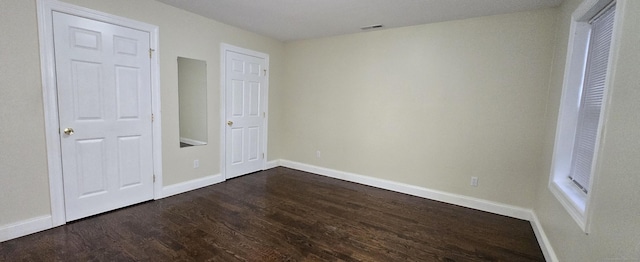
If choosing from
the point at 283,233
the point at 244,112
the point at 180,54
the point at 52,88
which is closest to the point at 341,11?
the point at 180,54

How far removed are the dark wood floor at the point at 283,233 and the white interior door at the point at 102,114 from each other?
10.5 inches

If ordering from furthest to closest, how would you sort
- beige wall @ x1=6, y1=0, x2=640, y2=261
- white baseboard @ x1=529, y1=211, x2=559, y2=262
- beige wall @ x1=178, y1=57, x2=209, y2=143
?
1. beige wall @ x1=178, y1=57, x2=209, y2=143
2. white baseboard @ x1=529, y1=211, x2=559, y2=262
3. beige wall @ x1=6, y1=0, x2=640, y2=261

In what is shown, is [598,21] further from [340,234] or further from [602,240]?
[340,234]

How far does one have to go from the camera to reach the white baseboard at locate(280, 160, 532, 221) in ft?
10.0

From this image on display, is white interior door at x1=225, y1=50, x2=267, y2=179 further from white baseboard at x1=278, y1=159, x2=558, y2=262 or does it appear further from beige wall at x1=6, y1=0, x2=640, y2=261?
white baseboard at x1=278, y1=159, x2=558, y2=262

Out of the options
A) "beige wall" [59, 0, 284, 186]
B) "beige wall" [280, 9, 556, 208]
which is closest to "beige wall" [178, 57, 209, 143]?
"beige wall" [59, 0, 284, 186]

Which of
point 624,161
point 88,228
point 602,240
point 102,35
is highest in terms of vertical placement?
point 102,35

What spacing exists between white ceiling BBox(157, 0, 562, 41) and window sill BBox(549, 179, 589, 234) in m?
1.77

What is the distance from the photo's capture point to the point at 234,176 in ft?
13.9

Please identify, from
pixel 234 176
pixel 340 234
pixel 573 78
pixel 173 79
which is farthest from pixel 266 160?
pixel 573 78

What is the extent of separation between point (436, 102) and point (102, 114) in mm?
3860

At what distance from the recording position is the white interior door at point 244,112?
158 inches

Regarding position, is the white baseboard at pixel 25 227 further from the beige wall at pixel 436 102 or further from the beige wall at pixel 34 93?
the beige wall at pixel 436 102

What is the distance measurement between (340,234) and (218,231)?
117cm
